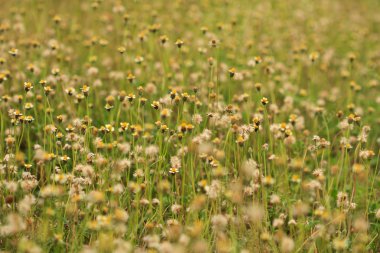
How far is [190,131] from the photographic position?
3705 mm

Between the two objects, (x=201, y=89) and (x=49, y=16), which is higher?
(x=49, y=16)

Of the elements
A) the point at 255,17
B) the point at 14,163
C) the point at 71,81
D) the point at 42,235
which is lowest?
the point at 42,235

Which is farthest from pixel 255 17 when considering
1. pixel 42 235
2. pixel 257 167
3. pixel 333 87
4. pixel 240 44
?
pixel 42 235

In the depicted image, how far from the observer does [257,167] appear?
3.37 m

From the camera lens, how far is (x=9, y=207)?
287cm

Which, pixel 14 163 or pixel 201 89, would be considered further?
pixel 201 89

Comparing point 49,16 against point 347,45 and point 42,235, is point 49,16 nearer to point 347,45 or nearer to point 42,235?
point 347,45

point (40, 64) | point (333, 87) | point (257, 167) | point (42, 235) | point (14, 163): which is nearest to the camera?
point (42, 235)

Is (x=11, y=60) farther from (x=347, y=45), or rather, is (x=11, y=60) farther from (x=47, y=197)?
(x=347, y=45)

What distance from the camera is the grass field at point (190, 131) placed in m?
2.75

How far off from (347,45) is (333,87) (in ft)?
3.79

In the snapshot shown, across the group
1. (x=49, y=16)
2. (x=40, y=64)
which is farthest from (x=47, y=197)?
(x=49, y=16)

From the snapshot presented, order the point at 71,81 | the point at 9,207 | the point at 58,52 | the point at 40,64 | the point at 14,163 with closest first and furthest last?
1. the point at 9,207
2. the point at 14,163
3. the point at 71,81
4. the point at 40,64
5. the point at 58,52

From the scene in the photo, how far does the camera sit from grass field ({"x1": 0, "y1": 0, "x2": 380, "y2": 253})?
275 cm
